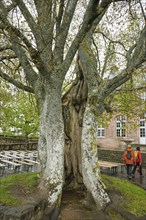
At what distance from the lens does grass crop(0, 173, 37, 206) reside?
4.03 m

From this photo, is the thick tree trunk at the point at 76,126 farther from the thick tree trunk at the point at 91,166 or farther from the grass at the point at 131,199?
the grass at the point at 131,199

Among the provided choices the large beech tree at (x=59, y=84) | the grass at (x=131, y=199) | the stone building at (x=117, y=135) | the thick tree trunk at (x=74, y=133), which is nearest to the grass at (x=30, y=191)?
the grass at (x=131, y=199)

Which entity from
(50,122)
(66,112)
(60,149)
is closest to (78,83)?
(66,112)

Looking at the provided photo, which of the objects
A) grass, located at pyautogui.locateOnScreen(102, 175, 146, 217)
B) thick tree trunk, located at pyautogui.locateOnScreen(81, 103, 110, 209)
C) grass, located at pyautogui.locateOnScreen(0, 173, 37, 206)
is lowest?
grass, located at pyautogui.locateOnScreen(102, 175, 146, 217)

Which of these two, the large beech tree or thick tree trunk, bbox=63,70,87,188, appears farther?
thick tree trunk, bbox=63,70,87,188

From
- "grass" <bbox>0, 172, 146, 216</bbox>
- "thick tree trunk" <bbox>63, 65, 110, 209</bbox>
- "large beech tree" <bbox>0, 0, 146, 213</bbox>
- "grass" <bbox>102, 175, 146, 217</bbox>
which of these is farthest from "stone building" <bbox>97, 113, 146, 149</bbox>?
"large beech tree" <bbox>0, 0, 146, 213</bbox>

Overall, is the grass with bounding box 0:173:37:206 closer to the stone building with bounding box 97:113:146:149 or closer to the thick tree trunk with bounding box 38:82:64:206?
the thick tree trunk with bounding box 38:82:64:206

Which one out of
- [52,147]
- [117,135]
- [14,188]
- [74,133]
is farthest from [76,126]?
[117,135]

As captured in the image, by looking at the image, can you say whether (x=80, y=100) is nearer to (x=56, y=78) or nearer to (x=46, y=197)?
(x=56, y=78)

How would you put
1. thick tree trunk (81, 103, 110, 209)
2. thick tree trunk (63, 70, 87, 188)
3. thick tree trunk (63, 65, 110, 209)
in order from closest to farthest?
thick tree trunk (81, 103, 110, 209)
thick tree trunk (63, 65, 110, 209)
thick tree trunk (63, 70, 87, 188)

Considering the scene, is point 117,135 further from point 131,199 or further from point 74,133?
point 131,199

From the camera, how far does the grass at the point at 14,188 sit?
4035mm

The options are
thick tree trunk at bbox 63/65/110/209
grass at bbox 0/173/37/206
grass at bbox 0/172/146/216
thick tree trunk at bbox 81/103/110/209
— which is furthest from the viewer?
thick tree trunk at bbox 63/65/110/209

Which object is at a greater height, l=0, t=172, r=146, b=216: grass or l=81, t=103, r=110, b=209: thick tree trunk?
l=81, t=103, r=110, b=209: thick tree trunk
